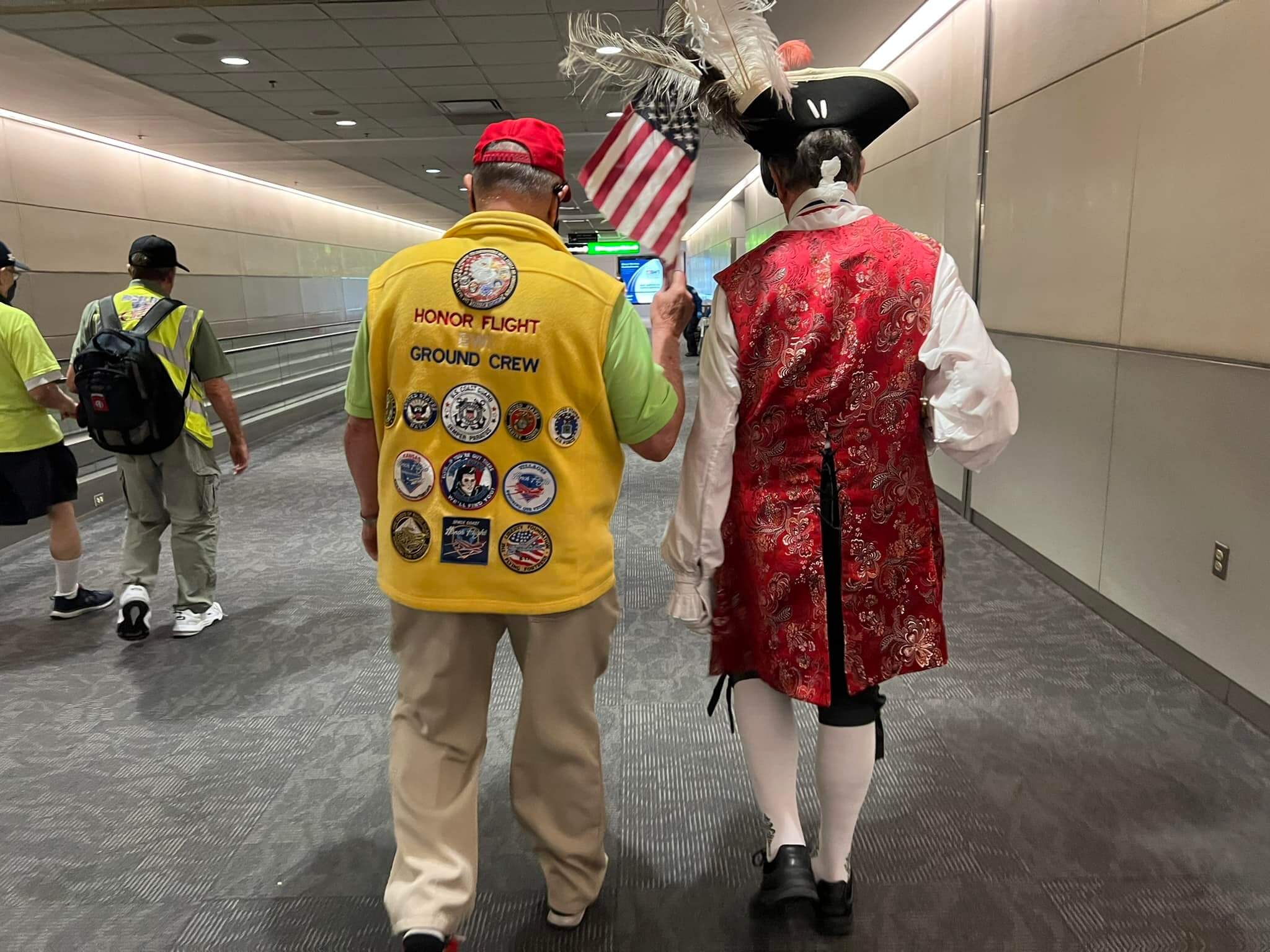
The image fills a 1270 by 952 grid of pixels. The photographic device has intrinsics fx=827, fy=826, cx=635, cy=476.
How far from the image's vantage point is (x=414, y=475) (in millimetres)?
1445

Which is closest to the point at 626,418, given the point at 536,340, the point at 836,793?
the point at 536,340

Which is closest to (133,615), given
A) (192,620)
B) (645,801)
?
(192,620)

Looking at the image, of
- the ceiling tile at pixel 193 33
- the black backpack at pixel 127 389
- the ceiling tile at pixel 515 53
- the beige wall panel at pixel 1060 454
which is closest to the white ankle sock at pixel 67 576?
the black backpack at pixel 127 389

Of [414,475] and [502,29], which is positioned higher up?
[502,29]

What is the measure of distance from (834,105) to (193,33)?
16.4 ft

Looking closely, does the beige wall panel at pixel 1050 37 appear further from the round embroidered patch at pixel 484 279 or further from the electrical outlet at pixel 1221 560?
the round embroidered patch at pixel 484 279

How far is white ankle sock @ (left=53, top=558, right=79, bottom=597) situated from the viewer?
3521 millimetres

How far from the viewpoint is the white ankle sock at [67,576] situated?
3521mm

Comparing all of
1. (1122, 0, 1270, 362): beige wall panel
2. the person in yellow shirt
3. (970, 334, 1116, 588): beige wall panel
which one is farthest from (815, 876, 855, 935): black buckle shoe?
the person in yellow shirt

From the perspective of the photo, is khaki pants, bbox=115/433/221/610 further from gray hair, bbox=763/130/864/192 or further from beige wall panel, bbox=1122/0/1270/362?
beige wall panel, bbox=1122/0/1270/362

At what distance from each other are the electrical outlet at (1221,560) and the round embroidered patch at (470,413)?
2524mm

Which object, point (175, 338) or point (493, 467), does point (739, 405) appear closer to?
point (493, 467)

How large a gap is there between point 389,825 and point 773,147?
1.85m

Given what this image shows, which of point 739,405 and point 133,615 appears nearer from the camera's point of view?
point 739,405
